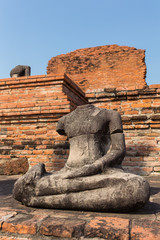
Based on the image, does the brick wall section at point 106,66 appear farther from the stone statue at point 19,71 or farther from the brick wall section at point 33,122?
the brick wall section at point 33,122

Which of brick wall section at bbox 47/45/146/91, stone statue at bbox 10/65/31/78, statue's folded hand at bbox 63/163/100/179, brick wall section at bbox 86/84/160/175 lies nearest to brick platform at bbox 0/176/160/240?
statue's folded hand at bbox 63/163/100/179

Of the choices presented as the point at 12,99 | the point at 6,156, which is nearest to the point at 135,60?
the point at 12,99

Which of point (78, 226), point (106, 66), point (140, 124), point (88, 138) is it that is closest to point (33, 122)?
point (140, 124)

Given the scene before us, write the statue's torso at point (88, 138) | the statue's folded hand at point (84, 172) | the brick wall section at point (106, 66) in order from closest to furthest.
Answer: the statue's folded hand at point (84, 172)
the statue's torso at point (88, 138)
the brick wall section at point (106, 66)

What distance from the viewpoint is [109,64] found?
980 centimetres

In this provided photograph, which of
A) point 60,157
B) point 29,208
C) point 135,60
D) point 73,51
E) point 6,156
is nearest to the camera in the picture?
point 29,208

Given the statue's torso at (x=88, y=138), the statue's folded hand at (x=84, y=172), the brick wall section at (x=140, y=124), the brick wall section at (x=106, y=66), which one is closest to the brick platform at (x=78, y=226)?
the statue's folded hand at (x=84, y=172)

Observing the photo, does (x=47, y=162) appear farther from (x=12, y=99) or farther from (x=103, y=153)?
(x=103, y=153)

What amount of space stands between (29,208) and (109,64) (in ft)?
28.7

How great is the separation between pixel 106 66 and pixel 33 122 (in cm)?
630

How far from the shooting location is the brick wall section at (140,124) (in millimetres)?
4234

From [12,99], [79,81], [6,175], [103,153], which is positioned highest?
[79,81]

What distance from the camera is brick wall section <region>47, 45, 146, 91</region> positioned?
946cm

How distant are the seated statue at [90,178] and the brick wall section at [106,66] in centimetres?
723
